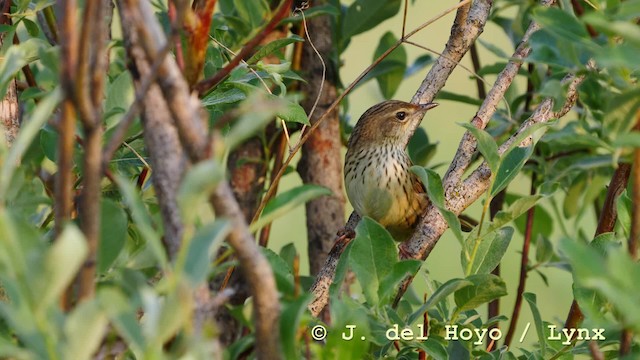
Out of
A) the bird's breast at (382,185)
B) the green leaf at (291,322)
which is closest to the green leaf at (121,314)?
the green leaf at (291,322)

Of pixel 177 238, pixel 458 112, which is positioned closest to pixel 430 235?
pixel 177 238

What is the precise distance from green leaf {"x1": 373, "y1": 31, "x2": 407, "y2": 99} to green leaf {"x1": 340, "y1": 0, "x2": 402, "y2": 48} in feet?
0.49

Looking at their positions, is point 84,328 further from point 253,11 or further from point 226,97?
point 253,11

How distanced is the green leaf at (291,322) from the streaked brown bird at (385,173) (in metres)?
2.37

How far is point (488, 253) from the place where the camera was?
6.62ft

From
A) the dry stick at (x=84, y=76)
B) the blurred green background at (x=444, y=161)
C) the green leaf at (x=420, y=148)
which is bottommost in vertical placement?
the blurred green background at (x=444, y=161)

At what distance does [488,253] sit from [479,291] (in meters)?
0.16

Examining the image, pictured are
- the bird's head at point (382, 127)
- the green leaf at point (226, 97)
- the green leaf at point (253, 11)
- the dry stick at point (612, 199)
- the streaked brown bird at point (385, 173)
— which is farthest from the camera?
the bird's head at point (382, 127)

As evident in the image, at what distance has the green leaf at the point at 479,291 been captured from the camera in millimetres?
1834

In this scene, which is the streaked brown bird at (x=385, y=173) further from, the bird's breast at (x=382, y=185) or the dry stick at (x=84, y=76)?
the dry stick at (x=84, y=76)

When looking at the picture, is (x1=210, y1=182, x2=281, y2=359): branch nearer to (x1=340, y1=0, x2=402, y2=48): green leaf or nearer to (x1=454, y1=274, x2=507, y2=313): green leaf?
(x1=454, y1=274, x2=507, y2=313): green leaf

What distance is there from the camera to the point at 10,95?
89.3 inches

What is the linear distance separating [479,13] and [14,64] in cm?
154

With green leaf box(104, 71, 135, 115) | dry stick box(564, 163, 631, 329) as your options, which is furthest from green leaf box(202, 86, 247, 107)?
dry stick box(564, 163, 631, 329)
